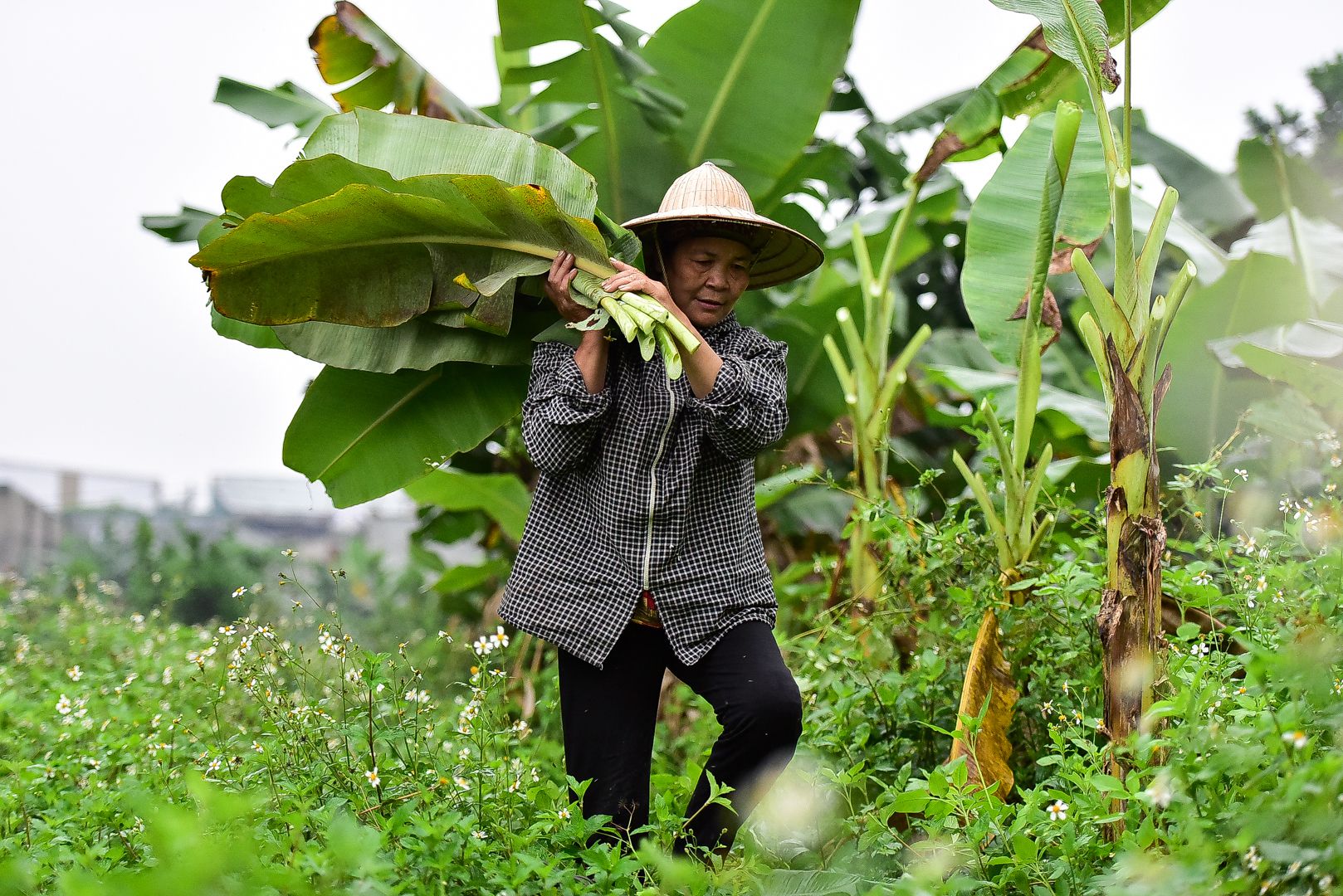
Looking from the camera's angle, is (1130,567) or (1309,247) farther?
(1309,247)

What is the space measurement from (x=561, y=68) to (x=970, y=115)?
4.83 feet

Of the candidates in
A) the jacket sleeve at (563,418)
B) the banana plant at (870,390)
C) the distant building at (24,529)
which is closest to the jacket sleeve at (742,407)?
the jacket sleeve at (563,418)

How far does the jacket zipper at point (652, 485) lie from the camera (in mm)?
2518

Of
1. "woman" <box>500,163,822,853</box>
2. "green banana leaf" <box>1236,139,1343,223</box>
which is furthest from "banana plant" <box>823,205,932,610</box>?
"green banana leaf" <box>1236,139,1343,223</box>

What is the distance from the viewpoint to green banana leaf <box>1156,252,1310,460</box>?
4.41m

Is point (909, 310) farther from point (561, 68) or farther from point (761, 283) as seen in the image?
point (761, 283)

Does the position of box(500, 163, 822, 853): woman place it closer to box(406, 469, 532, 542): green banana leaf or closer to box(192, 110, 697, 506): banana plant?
box(192, 110, 697, 506): banana plant

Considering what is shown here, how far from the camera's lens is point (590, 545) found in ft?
8.43

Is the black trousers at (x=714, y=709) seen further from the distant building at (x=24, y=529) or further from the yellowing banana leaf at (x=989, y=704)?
the distant building at (x=24, y=529)

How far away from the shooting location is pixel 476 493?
Answer: 469cm

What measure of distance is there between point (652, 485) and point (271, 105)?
2.69 m

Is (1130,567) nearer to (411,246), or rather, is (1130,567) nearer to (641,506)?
(641,506)

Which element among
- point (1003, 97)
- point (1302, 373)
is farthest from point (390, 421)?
point (1302, 373)

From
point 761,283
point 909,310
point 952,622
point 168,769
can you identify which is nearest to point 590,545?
point 761,283
